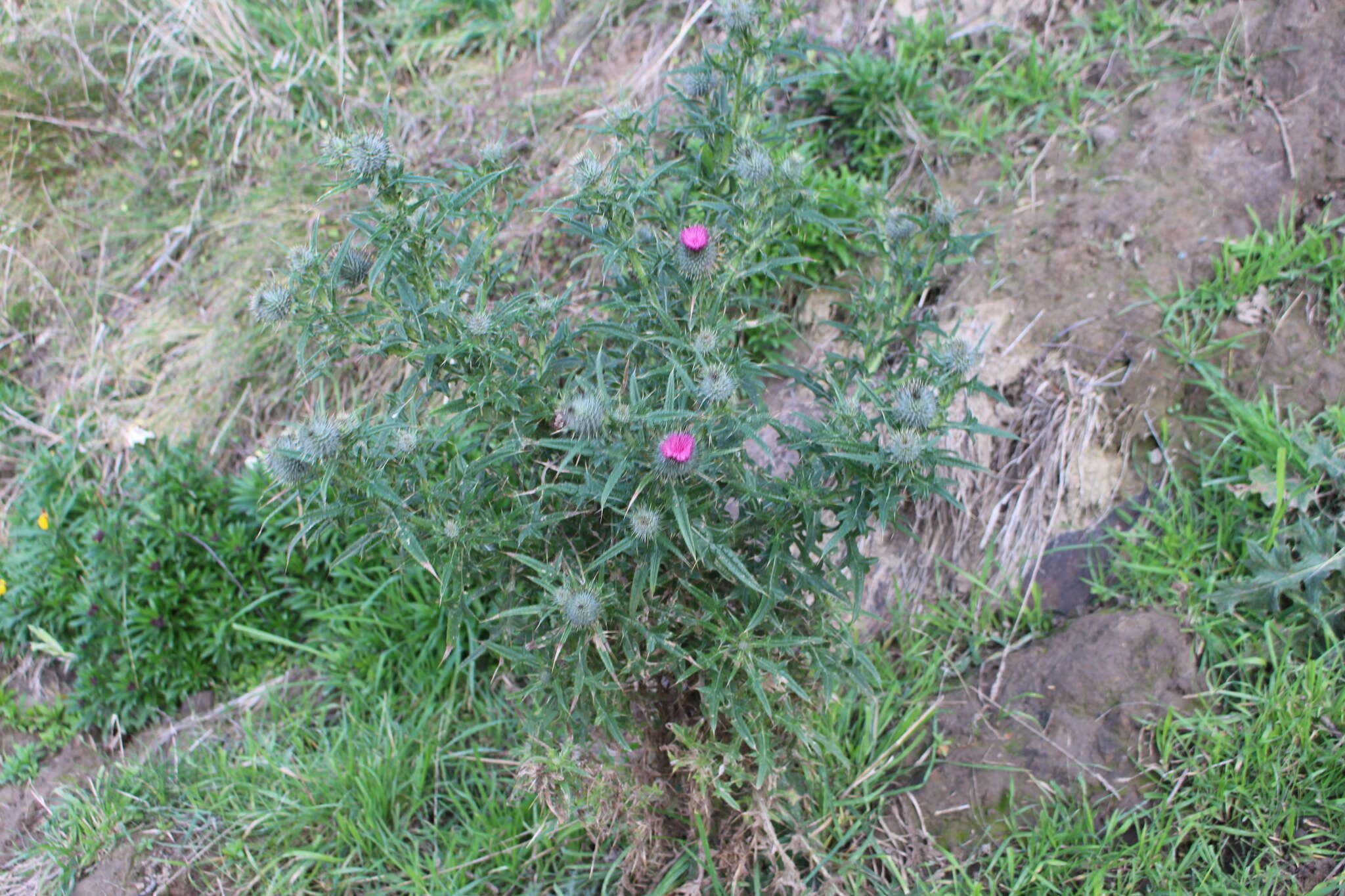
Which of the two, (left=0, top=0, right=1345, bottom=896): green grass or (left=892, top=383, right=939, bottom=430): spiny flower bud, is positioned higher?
(left=892, top=383, right=939, bottom=430): spiny flower bud

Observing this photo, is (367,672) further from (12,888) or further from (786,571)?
(786,571)

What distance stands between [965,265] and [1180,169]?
2.68 feet

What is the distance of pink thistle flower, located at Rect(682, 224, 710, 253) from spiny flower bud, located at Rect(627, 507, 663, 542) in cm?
61

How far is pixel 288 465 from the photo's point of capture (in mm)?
1863

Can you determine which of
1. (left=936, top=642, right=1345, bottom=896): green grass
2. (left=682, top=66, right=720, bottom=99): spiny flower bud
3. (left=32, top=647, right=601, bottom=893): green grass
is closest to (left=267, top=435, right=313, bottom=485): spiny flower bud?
(left=32, top=647, right=601, bottom=893): green grass

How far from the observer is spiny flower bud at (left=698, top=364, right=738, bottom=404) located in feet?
6.27

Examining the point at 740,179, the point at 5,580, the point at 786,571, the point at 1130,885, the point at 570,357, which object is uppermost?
the point at 740,179

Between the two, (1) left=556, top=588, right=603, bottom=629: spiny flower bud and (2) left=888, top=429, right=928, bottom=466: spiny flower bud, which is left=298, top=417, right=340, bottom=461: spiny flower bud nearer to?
(1) left=556, top=588, right=603, bottom=629: spiny flower bud

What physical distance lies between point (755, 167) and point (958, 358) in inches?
25.5

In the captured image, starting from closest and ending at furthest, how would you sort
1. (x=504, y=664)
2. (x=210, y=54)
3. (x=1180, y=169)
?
(x=504, y=664) → (x=1180, y=169) → (x=210, y=54)

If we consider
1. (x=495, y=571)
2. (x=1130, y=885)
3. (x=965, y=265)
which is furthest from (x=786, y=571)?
(x=965, y=265)

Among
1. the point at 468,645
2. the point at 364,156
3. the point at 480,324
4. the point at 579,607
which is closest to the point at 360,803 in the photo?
the point at 468,645

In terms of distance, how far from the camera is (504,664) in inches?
102

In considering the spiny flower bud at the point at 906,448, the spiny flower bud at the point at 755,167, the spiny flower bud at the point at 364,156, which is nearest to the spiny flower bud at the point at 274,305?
the spiny flower bud at the point at 364,156
